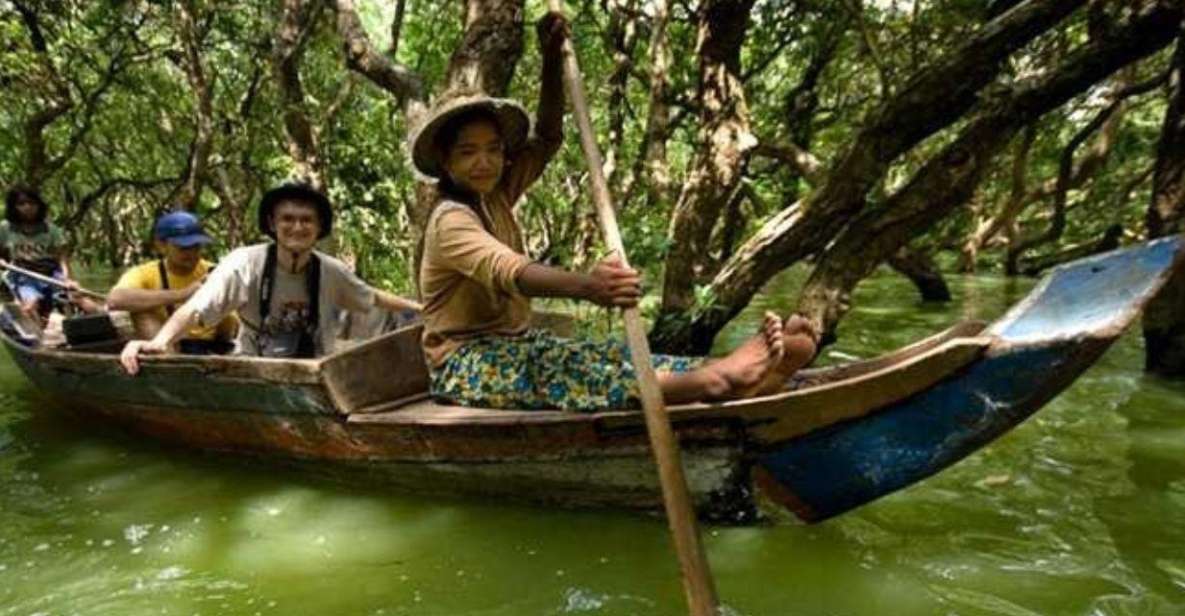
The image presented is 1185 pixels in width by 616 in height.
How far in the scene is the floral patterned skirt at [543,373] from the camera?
313 centimetres

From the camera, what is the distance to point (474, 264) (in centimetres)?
288

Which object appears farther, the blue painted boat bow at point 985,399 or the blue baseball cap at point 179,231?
the blue baseball cap at point 179,231

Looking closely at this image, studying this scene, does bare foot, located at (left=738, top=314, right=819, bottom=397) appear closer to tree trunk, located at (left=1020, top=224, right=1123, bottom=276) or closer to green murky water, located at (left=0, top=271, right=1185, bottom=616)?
green murky water, located at (left=0, top=271, right=1185, bottom=616)

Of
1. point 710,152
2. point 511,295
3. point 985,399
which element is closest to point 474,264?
point 511,295

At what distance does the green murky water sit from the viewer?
2715 millimetres

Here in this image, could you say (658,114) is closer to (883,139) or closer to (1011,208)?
(883,139)

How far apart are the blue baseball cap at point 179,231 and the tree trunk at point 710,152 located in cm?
304

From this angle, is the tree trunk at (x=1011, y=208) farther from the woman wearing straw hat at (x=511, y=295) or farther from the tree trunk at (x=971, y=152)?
the woman wearing straw hat at (x=511, y=295)

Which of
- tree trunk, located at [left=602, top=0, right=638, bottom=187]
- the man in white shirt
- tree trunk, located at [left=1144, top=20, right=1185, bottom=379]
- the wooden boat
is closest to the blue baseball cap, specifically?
the man in white shirt

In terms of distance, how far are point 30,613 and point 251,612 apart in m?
0.71

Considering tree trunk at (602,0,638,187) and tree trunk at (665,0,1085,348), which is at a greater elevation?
tree trunk at (602,0,638,187)

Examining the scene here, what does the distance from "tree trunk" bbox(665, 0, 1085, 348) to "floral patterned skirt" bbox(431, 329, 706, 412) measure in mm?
2302

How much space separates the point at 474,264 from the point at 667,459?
0.91 m

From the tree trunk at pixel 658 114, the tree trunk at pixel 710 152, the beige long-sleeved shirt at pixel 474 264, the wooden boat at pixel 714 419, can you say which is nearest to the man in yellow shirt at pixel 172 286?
the wooden boat at pixel 714 419
